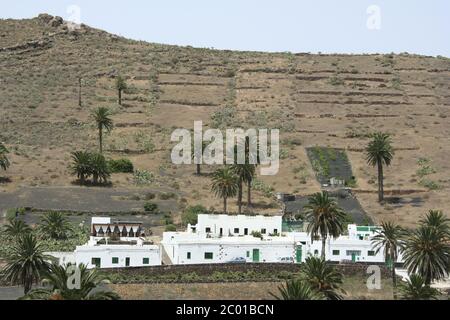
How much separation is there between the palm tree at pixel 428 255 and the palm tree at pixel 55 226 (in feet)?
97.5

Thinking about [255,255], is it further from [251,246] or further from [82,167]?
[82,167]

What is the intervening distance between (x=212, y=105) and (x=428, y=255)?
263ft

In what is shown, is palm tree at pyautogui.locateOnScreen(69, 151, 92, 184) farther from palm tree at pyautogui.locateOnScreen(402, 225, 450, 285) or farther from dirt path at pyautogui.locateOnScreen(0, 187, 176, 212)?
palm tree at pyautogui.locateOnScreen(402, 225, 450, 285)

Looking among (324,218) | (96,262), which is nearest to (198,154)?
(96,262)

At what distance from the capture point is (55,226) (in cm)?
6900

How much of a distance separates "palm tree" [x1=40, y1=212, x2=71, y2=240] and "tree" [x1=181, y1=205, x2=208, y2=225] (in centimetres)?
1100

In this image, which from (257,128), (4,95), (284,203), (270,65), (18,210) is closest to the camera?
(18,210)

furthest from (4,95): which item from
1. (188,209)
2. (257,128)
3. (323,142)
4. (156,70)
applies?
(188,209)

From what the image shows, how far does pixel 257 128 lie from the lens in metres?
118

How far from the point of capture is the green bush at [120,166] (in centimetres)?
9338

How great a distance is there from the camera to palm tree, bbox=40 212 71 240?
225ft

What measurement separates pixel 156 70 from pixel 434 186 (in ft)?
217

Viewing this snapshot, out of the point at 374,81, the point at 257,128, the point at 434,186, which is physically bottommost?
the point at 434,186

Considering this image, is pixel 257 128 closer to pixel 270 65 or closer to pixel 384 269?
pixel 270 65
